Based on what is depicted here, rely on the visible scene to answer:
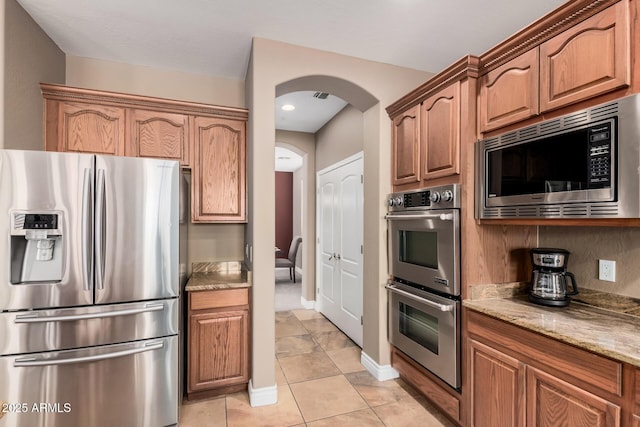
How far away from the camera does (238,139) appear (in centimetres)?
278

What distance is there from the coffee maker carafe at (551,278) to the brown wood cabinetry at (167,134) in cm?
221

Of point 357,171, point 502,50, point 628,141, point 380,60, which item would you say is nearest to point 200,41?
point 380,60

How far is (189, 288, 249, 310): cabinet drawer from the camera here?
2350 mm

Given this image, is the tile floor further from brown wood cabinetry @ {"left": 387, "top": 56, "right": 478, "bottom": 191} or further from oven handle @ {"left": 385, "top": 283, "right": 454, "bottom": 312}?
brown wood cabinetry @ {"left": 387, "top": 56, "right": 478, "bottom": 191}

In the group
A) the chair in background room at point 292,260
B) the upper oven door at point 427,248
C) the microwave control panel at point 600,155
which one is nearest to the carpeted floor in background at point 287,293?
the chair in background room at point 292,260

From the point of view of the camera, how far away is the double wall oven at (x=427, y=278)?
1.99 m

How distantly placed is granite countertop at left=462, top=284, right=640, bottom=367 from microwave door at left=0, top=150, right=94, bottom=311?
2337 mm

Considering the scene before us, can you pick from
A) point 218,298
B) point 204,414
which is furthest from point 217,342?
point 204,414

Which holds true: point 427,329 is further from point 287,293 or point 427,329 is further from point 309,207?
point 287,293

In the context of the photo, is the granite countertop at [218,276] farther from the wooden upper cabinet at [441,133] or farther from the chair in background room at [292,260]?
the chair in background room at [292,260]

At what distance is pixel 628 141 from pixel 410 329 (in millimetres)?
1755

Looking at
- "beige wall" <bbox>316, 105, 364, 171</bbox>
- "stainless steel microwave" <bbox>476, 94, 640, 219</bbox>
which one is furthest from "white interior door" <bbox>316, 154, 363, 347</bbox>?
"stainless steel microwave" <bbox>476, 94, 640, 219</bbox>

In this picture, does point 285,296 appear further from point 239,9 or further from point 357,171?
point 239,9

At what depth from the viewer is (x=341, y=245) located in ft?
12.8
